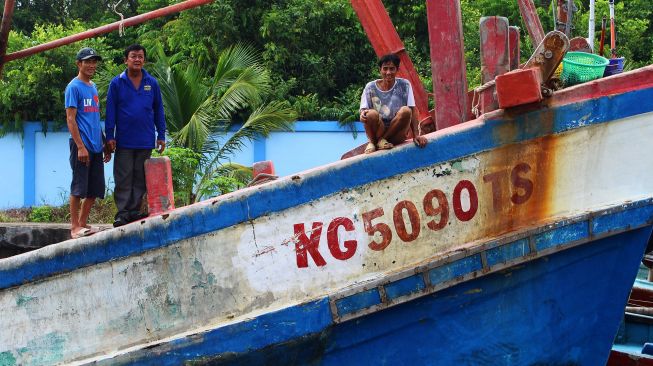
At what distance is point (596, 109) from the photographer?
4.39 m

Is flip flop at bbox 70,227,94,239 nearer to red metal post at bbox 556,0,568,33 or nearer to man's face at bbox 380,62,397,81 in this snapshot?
man's face at bbox 380,62,397,81

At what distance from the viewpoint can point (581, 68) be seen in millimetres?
4605

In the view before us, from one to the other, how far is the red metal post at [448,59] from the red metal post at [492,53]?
180mm

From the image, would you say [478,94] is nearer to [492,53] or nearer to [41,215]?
[492,53]

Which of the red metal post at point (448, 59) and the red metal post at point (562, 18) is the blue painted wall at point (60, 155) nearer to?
the red metal post at point (562, 18)

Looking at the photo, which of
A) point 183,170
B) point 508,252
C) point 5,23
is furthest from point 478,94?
point 183,170

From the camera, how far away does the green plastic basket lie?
459cm

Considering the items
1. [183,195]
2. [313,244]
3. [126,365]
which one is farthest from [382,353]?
[183,195]

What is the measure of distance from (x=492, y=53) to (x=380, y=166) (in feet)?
2.90

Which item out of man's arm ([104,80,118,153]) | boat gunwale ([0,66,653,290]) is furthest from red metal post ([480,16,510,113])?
man's arm ([104,80,118,153])

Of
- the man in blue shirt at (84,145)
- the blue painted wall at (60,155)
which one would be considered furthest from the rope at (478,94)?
the blue painted wall at (60,155)

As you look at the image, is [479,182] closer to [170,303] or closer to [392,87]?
[392,87]

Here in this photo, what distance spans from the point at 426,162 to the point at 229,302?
3.97ft

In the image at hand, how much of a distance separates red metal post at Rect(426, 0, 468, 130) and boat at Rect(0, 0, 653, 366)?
0.43 metres
